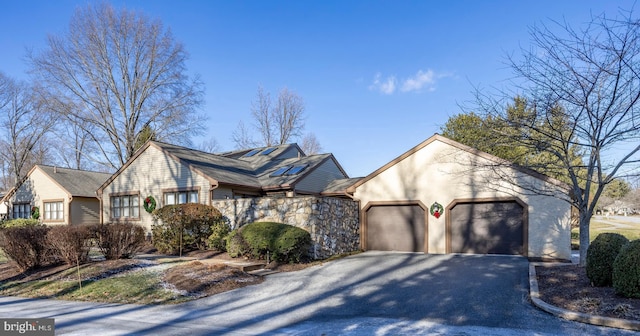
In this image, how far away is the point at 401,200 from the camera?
54.6ft

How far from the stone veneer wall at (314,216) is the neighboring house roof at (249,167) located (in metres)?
2.02

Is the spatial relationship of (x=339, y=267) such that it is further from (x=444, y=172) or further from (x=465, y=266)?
(x=444, y=172)

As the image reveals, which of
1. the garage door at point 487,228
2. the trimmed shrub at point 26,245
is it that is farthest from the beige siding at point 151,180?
the garage door at point 487,228

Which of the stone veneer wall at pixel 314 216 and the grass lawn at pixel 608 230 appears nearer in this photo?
the stone veneer wall at pixel 314 216

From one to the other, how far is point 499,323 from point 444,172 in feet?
31.9

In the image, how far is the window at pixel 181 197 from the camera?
61.1 ft

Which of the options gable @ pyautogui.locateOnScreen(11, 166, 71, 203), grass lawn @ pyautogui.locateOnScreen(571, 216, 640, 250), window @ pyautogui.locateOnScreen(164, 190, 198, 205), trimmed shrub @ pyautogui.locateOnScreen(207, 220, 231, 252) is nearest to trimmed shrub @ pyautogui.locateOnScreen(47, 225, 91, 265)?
trimmed shrub @ pyautogui.locateOnScreen(207, 220, 231, 252)

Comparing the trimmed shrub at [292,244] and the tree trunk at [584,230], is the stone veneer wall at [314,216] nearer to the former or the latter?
the trimmed shrub at [292,244]

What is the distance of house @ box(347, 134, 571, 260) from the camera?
46.1 feet

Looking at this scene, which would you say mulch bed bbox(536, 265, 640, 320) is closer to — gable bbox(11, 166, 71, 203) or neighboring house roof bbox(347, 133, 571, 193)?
neighboring house roof bbox(347, 133, 571, 193)

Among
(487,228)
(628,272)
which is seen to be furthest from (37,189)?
(628,272)

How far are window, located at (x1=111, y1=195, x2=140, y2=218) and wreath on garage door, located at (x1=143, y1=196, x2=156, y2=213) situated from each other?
1.02 metres

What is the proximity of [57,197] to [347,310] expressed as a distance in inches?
946

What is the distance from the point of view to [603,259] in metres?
8.17
